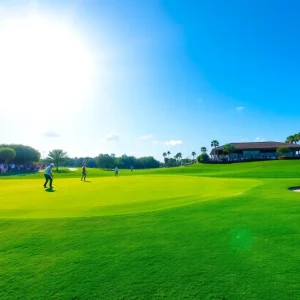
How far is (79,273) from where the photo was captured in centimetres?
504

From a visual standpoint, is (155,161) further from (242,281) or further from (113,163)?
(242,281)

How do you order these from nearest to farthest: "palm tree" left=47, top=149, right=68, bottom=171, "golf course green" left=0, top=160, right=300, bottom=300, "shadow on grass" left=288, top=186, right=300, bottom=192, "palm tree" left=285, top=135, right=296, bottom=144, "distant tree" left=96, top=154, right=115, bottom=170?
"golf course green" left=0, top=160, right=300, bottom=300, "shadow on grass" left=288, top=186, right=300, bottom=192, "palm tree" left=47, top=149, right=68, bottom=171, "palm tree" left=285, top=135, right=296, bottom=144, "distant tree" left=96, top=154, right=115, bottom=170

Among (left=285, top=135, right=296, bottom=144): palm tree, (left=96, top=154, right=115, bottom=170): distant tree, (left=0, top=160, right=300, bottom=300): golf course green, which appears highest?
(left=285, top=135, right=296, bottom=144): palm tree

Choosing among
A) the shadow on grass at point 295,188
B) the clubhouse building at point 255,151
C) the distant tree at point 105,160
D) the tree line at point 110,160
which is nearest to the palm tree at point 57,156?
the tree line at point 110,160

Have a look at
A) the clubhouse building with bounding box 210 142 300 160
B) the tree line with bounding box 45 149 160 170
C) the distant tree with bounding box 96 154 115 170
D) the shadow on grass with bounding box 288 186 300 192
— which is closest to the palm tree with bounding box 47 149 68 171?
the tree line with bounding box 45 149 160 170

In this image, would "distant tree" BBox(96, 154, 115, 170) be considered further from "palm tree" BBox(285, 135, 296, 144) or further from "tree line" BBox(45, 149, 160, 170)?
"palm tree" BBox(285, 135, 296, 144)

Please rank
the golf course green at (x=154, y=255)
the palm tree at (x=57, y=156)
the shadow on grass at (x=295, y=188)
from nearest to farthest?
the golf course green at (x=154, y=255) < the shadow on grass at (x=295, y=188) < the palm tree at (x=57, y=156)

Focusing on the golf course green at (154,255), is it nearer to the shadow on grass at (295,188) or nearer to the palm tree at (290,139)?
the shadow on grass at (295,188)

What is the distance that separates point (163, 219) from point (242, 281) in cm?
389

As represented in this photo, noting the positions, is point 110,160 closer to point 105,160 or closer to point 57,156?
point 105,160

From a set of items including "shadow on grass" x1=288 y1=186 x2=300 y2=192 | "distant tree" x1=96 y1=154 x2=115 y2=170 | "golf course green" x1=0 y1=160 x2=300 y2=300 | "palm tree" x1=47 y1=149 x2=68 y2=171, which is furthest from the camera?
"distant tree" x1=96 y1=154 x2=115 y2=170

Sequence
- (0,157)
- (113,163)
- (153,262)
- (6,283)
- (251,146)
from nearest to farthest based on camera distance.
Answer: (6,283)
(153,262)
(0,157)
(251,146)
(113,163)

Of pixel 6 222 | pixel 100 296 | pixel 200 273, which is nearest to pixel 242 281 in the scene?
pixel 200 273

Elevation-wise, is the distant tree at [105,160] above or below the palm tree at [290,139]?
below
